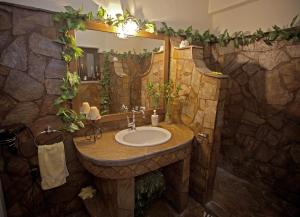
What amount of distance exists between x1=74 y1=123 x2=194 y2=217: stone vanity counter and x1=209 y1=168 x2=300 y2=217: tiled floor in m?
0.59

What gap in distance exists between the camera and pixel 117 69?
186 cm

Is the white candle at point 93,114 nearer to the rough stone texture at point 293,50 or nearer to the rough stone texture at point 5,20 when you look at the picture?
the rough stone texture at point 5,20

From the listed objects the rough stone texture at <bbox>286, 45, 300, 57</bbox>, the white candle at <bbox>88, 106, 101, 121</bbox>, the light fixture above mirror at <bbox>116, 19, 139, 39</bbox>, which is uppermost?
the light fixture above mirror at <bbox>116, 19, 139, 39</bbox>

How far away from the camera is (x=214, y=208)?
1897 millimetres

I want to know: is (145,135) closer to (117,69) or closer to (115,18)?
(117,69)

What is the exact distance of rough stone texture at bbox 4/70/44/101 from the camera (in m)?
1.34

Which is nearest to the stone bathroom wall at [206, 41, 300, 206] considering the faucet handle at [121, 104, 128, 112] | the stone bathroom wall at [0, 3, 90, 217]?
the faucet handle at [121, 104, 128, 112]

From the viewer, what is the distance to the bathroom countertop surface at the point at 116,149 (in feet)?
4.28

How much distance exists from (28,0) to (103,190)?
1.84 metres

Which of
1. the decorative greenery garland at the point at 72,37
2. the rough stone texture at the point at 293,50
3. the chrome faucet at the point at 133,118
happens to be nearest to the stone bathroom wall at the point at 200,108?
the chrome faucet at the point at 133,118

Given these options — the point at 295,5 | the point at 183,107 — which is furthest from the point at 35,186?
the point at 295,5

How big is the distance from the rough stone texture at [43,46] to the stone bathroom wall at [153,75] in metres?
0.98

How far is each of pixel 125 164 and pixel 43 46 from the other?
4.09 ft

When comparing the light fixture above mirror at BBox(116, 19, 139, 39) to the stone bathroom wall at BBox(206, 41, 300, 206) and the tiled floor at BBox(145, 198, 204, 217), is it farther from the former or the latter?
the tiled floor at BBox(145, 198, 204, 217)
